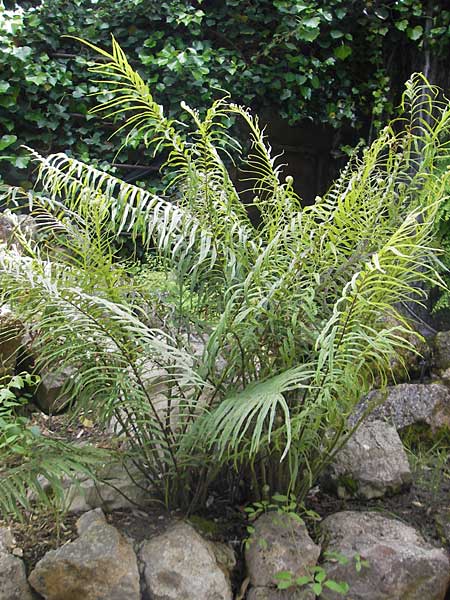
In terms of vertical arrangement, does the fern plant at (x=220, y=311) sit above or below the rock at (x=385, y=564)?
above

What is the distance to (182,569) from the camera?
1.76 metres

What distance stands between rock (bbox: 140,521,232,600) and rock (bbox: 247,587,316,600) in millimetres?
88

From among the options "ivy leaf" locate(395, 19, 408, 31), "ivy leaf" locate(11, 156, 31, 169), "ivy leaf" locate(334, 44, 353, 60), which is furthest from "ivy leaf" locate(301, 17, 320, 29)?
"ivy leaf" locate(11, 156, 31, 169)

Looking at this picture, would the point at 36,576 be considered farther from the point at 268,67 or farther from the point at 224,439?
the point at 268,67

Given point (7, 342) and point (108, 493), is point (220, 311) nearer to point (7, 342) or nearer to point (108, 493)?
point (108, 493)

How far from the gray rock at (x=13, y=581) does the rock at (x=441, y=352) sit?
7.83ft

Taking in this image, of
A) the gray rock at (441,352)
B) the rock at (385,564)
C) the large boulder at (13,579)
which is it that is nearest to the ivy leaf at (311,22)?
the gray rock at (441,352)

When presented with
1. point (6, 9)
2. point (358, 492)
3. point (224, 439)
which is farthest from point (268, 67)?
point (224, 439)

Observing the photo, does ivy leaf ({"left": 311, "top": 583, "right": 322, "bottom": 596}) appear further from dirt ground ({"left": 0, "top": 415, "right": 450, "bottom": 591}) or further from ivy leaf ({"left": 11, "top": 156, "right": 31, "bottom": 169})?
ivy leaf ({"left": 11, "top": 156, "right": 31, "bottom": 169})

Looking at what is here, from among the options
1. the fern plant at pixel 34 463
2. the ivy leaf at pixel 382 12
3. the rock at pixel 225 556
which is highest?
the ivy leaf at pixel 382 12

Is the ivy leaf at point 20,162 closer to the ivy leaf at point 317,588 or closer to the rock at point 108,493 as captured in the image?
the rock at point 108,493

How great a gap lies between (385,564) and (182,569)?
64 cm

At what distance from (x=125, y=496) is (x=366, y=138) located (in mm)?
3886

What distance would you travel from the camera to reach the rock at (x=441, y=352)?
3.36m
